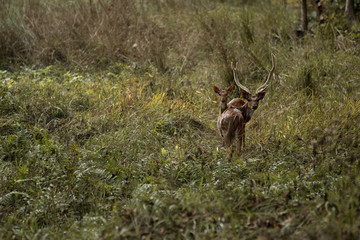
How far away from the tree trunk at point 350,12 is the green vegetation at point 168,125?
175 mm

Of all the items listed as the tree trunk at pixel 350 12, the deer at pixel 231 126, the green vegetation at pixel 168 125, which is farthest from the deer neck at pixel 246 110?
the tree trunk at pixel 350 12

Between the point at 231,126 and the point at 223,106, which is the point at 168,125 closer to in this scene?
the point at 223,106

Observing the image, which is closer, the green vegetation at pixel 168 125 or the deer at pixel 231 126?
the green vegetation at pixel 168 125

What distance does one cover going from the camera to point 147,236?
3096mm

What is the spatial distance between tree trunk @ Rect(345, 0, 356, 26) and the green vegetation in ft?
0.57

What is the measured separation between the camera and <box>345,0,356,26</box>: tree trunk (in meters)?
8.02

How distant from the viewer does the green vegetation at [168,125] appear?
10.9 feet

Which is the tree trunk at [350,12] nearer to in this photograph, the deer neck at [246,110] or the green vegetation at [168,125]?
the green vegetation at [168,125]

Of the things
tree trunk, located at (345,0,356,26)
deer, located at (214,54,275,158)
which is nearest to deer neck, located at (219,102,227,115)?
deer, located at (214,54,275,158)

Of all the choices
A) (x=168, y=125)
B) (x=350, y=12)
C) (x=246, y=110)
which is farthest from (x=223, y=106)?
(x=350, y=12)

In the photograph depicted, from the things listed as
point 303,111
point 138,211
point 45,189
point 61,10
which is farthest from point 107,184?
point 61,10

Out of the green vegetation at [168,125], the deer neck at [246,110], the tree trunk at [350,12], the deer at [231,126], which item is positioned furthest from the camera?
the tree trunk at [350,12]

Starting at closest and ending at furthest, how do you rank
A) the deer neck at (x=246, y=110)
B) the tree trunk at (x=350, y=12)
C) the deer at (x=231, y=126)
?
the deer at (x=231, y=126) → the deer neck at (x=246, y=110) → the tree trunk at (x=350, y=12)

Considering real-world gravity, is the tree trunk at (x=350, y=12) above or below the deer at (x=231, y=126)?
below
